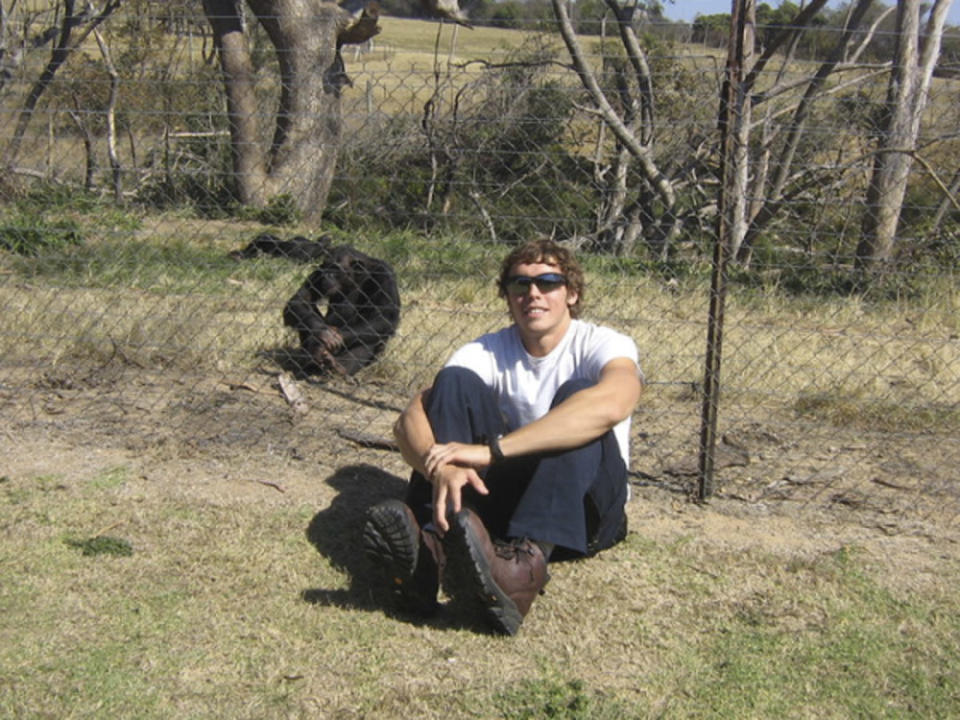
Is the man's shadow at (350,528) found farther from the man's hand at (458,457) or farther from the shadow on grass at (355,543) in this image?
the man's hand at (458,457)

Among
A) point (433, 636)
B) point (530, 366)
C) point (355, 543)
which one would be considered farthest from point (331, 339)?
point (433, 636)

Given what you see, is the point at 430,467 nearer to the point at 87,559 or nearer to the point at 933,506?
the point at 87,559

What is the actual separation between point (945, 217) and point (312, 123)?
5123 mm

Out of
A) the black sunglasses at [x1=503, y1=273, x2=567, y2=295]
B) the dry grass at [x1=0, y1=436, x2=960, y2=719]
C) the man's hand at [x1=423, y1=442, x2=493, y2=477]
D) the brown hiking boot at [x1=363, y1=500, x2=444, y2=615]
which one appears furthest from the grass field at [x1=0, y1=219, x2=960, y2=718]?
the black sunglasses at [x1=503, y1=273, x2=567, y2=295]

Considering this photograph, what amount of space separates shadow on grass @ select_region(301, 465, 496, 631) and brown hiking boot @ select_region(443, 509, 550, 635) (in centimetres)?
14

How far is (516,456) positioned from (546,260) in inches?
26.6

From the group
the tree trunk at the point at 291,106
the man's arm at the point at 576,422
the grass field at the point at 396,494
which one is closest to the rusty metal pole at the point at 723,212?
the grass field at the point at 396,494

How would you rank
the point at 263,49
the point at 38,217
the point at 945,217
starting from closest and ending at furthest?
the point at 38,217 → the point at 945,217 → the point at 263,49

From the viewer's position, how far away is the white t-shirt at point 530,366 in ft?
11.6

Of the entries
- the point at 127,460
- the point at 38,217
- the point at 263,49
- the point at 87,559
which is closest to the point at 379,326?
the point at 127,460

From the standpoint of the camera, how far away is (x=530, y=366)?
3.58m

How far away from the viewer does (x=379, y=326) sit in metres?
5.41

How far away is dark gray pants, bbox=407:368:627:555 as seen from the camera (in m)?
3.25

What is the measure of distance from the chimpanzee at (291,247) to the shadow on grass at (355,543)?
65.1 inches
